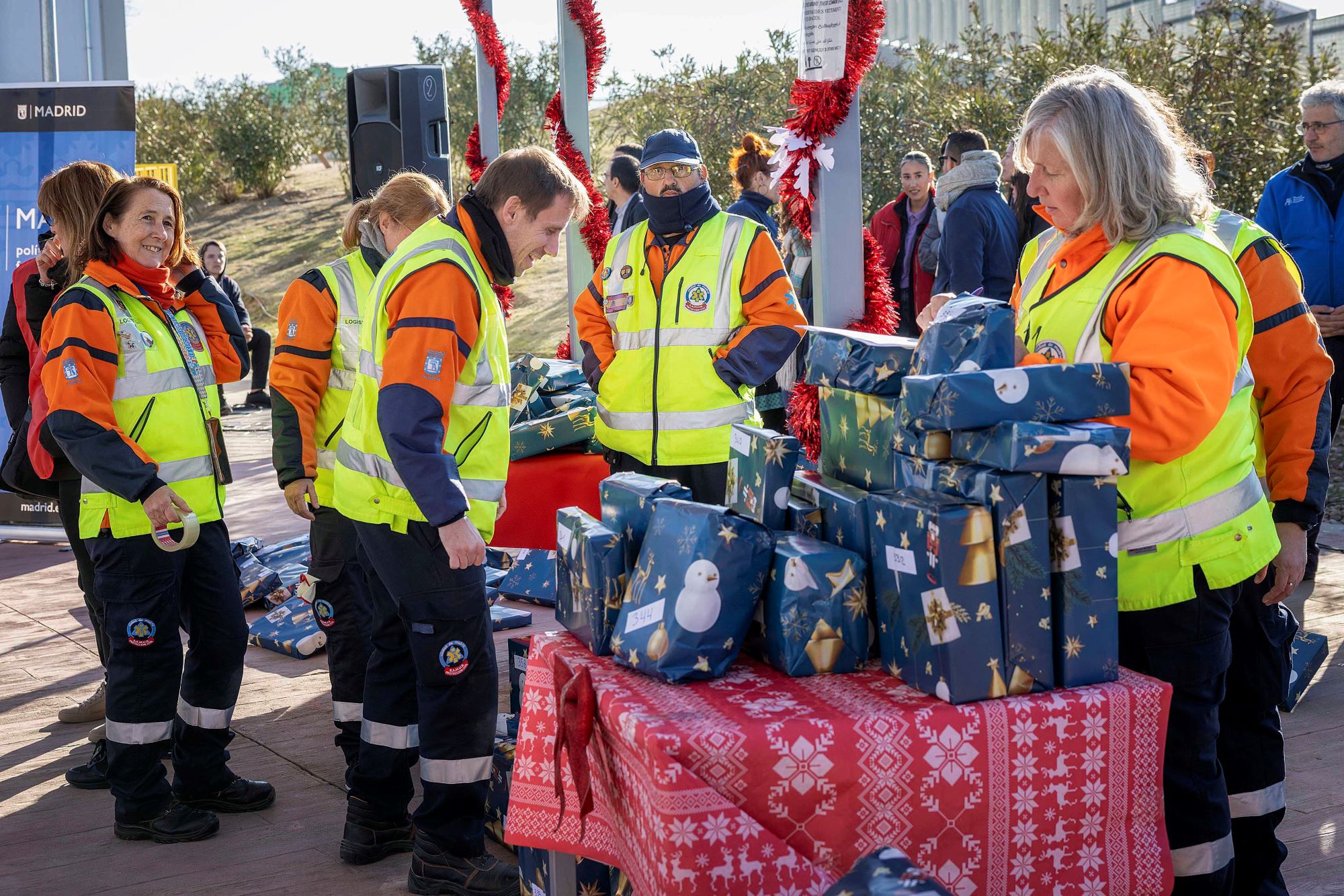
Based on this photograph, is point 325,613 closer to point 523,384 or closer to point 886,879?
point 523,384

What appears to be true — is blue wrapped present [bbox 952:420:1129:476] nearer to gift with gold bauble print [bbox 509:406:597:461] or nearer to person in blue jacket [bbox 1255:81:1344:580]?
gift with gold bauble print [bbox 509:406:597:461]

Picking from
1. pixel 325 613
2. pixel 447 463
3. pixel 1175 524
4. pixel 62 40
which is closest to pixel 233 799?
pixel 325 613

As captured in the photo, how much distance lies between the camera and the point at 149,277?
3.39m

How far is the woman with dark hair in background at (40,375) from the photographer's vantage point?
344 centimetres

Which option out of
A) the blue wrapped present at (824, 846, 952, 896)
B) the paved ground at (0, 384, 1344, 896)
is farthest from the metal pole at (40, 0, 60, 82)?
the blue wrapped present at (824, 846, 952, 896)

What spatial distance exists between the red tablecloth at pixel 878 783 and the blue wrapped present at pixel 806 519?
0.90ft

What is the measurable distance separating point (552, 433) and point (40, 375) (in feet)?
6.20

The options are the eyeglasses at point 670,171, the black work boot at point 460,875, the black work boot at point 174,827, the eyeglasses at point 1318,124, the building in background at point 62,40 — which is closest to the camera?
the black work boot at point 460,875

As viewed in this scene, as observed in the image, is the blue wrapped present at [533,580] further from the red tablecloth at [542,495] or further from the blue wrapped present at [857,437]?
the blue wrapped present at [857,437]

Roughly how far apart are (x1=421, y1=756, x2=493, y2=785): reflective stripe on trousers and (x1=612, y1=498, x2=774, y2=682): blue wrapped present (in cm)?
97

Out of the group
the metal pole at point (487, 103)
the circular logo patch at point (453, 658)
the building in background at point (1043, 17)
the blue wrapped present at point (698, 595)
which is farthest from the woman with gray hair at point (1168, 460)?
the building in background at point (1043, 17)

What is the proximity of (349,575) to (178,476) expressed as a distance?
1.75 ft

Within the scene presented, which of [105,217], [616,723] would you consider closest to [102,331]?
[105,217]

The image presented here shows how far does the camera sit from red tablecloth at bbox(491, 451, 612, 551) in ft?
15.5
